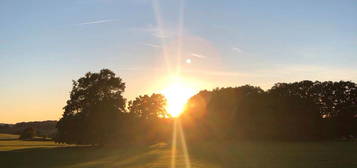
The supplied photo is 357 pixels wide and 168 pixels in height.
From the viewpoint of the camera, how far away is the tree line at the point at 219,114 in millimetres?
70000

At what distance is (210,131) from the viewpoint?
3602 inches

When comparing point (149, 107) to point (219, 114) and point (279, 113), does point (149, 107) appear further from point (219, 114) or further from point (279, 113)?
point (279, 113)

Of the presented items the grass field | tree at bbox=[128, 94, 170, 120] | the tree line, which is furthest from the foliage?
the grass field

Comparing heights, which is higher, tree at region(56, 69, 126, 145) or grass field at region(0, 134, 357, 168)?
tree at region(56, 69, 126, 145)

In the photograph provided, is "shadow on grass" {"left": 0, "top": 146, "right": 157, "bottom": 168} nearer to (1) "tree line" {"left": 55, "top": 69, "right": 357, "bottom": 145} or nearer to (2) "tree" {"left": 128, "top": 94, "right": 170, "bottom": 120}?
(1) "tree line" {"left": 55, "top": 69, "right": 357, "bottom": 145}

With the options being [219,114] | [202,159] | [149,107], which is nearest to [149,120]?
[149,107]

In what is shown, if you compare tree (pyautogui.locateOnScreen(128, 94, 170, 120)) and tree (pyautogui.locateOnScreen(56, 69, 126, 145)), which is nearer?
tree (pyautogui.locateOnScreen(56, 69, 126, 145))

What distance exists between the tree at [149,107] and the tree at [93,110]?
17.8ft

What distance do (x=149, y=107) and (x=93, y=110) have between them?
1781 cm

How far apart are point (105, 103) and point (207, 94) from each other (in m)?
46.1

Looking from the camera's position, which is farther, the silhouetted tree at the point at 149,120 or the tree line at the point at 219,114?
the silhouetted tree at the point at 149,120

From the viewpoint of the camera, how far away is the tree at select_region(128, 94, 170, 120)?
3189 inches

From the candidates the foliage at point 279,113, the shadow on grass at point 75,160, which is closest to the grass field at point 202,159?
the shadow on grass at point 75,160

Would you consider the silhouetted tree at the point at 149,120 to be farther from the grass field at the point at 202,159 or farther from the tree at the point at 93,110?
the grass field at the point at 202,159
